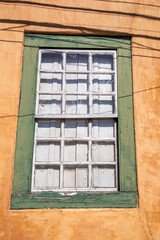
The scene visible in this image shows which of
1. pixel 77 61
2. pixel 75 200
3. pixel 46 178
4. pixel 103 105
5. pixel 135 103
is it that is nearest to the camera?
pixel 75 200

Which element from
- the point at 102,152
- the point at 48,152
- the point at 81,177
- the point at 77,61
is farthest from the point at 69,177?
the point at 77,61

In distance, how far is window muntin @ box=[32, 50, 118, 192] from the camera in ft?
9.81

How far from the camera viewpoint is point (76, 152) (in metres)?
3.06

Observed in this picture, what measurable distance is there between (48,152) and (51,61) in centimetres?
131

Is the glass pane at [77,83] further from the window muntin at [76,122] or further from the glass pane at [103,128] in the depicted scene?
the glass pane at [103,128]

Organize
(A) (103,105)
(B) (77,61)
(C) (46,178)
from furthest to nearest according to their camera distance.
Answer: (B) (77,61) → (A) (103,105) → (C) (46,178)

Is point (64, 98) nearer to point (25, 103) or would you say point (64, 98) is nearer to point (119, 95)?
point (25, 103)

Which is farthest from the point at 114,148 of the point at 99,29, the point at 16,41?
the point at 16,41

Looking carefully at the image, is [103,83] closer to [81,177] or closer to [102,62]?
[102,62]

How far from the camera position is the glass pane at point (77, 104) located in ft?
10.5

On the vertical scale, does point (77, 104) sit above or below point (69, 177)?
above

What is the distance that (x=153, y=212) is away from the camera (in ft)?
9.27

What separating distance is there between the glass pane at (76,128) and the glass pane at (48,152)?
22 centimetres

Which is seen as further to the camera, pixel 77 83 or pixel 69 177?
pixel 77 83
